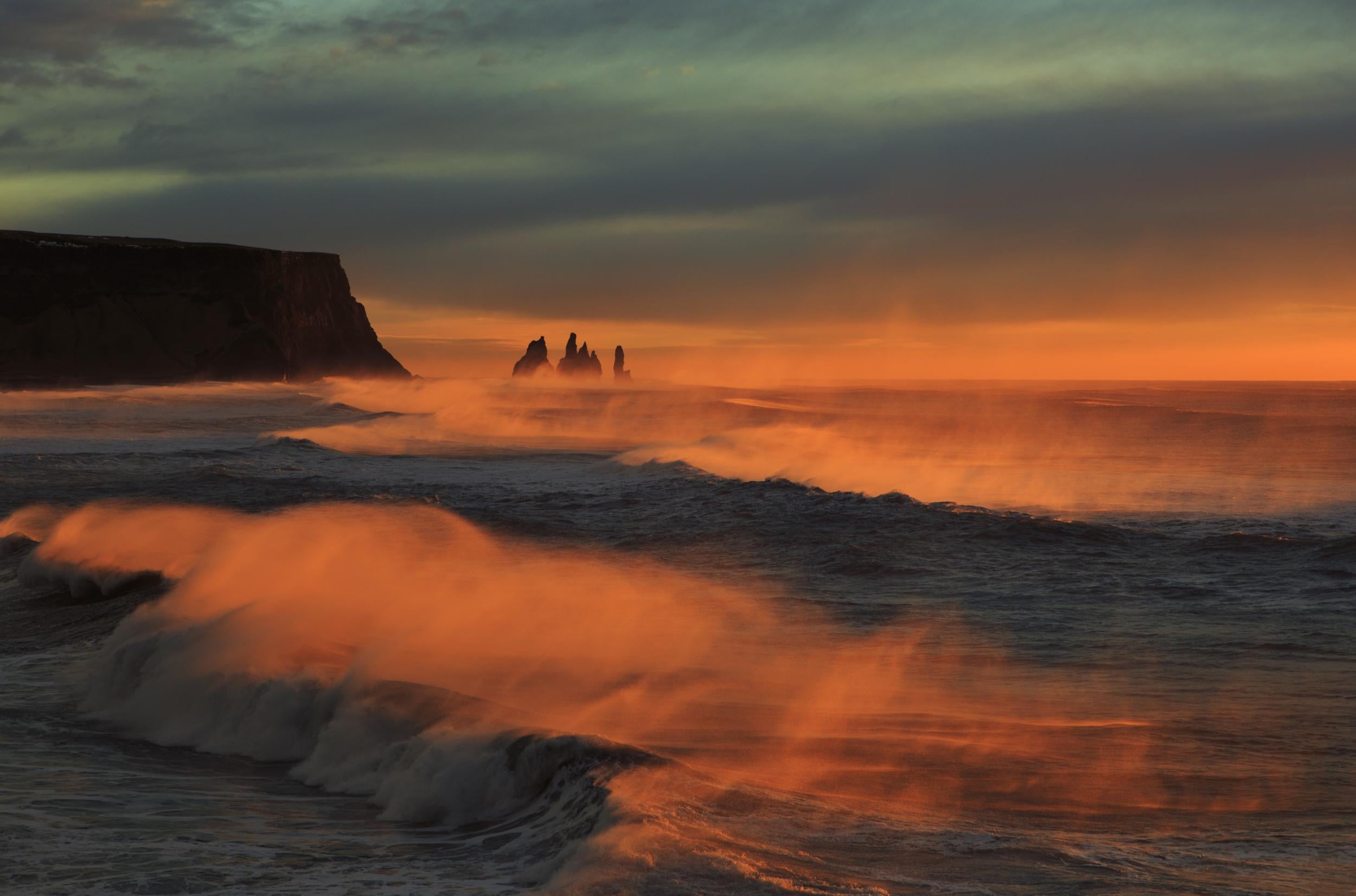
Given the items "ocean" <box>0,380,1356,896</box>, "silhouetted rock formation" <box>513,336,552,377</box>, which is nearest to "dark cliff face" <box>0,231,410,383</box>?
"silhouetted rock formation" <box>513,336,552,377</box>

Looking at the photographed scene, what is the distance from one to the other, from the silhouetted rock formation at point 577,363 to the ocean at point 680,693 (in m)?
134

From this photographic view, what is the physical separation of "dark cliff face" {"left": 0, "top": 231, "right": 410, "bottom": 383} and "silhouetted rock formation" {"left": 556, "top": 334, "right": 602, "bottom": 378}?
171 ft

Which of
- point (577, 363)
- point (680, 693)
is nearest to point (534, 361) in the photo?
point (577, 363)

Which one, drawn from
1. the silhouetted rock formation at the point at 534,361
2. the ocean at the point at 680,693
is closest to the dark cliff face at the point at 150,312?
the silhouetted rock formation at the point at 534,361

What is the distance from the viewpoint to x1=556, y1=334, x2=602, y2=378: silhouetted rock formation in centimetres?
15688

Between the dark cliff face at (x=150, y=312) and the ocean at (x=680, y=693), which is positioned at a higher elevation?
the dark cliff face at (x=150, y=312)

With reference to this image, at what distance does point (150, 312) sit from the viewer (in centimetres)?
9825

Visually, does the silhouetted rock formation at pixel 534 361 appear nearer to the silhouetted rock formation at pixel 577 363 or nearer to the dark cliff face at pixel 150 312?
the silhouetted rock formation at pixel 577 363

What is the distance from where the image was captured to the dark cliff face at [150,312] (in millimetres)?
92688

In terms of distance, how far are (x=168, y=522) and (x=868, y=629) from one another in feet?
40.3

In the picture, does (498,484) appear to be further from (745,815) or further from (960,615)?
(745,815)

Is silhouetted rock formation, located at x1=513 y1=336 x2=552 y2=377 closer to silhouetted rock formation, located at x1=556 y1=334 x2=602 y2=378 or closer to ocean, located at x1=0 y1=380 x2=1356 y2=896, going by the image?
silhouetted rock formation, located at x1=556 y1=334 x2=602 y2=378

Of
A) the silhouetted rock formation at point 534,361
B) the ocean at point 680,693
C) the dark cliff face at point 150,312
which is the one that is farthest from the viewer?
the silhouetted rock formation at point 534,361

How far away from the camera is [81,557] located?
49.9ft
